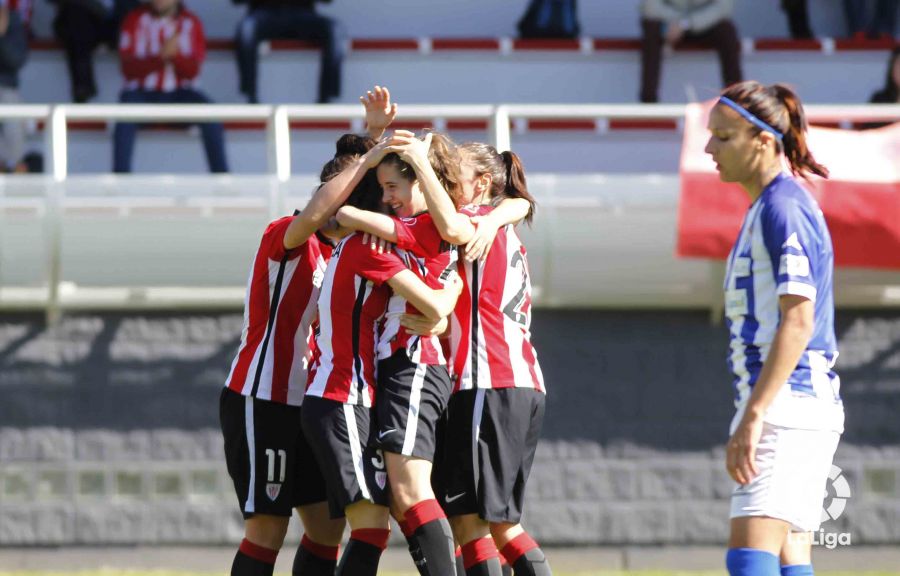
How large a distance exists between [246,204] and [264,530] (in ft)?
10.9

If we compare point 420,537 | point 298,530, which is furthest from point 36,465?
point 420,537

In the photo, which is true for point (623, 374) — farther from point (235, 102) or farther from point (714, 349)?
point (235, 102)

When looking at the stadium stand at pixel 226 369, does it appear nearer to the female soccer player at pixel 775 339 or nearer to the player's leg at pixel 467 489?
the player's leg at pixel 467 489

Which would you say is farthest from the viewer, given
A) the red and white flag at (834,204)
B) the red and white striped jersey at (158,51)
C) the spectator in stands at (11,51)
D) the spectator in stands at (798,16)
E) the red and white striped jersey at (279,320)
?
the spectator in stands at (798,16)

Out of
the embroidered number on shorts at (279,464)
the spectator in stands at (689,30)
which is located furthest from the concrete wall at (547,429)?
the spectator in stands at (689,30)

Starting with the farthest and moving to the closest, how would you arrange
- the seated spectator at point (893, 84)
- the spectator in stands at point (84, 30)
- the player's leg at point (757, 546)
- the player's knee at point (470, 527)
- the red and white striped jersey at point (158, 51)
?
the spectator in stands at point (84, 30) → the red and white striped jersey at point (158, 51) → the seated spectator at point (893, 84) → the player's knee at point (470, 527) → the player's leg at point (757, 546)

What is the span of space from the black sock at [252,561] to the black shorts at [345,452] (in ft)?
1.45

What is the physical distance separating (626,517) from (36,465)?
3208 mm

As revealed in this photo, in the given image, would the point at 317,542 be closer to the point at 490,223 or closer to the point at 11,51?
the point at 490,223

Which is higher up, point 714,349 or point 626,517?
point 714,349

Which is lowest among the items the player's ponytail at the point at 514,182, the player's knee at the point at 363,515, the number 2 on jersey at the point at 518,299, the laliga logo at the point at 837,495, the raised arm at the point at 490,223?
the laliga logo at the point at 837,495

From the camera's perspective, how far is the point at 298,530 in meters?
8.01

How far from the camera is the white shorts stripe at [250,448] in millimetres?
4882

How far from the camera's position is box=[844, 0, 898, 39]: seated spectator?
38.5ft
